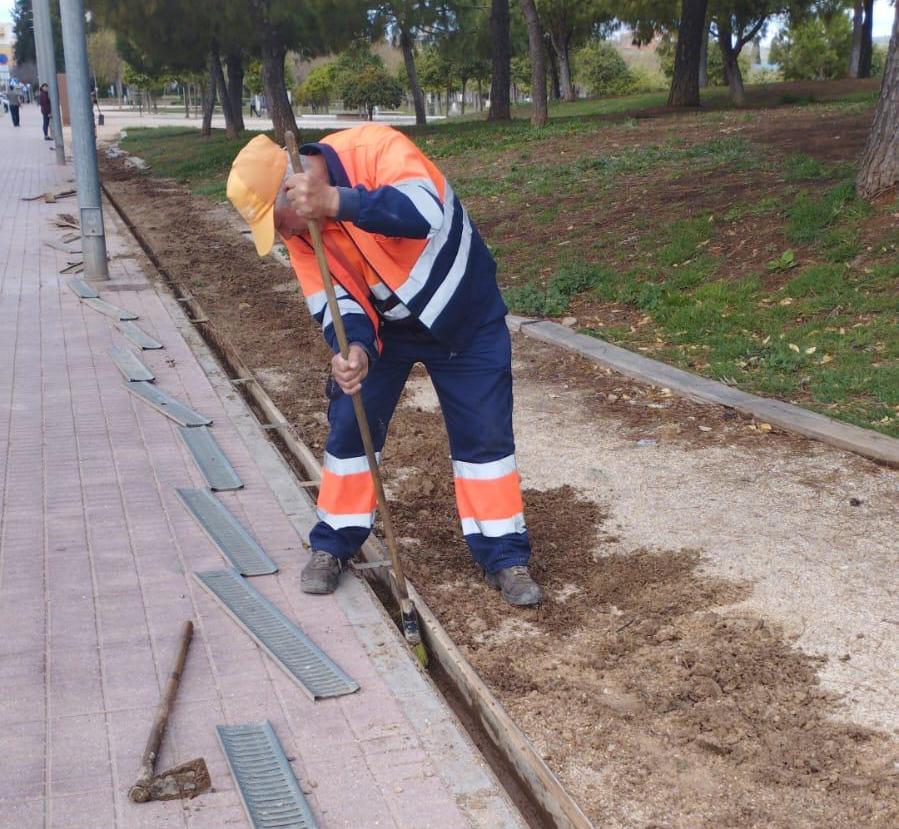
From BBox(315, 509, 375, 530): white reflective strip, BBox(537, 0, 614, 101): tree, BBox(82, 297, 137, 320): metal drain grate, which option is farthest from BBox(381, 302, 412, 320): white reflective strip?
BBox(537, 0, 614, 101): tree

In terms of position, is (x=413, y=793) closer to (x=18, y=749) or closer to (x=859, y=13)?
(x=18, y=749)

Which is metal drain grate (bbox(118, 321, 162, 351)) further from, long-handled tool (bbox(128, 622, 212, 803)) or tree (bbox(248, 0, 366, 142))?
tree (bbox(248, 0, 366, 142))

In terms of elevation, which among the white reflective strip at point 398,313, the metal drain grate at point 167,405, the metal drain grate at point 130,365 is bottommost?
the metal drain grate at point 167,405

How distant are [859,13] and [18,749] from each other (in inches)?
1315

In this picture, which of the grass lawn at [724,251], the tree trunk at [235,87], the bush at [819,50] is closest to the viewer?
the grass lawn at [724,251]

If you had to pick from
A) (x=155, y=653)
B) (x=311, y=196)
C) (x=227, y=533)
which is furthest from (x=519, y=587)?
(x=311, y=196)

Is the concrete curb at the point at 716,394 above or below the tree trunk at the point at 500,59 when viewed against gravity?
below

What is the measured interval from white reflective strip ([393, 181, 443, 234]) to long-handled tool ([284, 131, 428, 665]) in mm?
304

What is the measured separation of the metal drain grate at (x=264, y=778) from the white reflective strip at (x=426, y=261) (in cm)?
145

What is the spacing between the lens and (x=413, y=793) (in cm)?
299

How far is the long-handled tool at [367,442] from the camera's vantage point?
11.4 ft

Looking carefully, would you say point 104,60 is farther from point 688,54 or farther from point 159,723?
point 159,723

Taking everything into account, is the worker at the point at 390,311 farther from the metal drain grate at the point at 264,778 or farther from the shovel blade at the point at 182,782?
the shovel blade at the point at 182,782

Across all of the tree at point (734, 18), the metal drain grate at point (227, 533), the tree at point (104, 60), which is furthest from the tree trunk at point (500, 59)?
the tree at point (104, 60)
